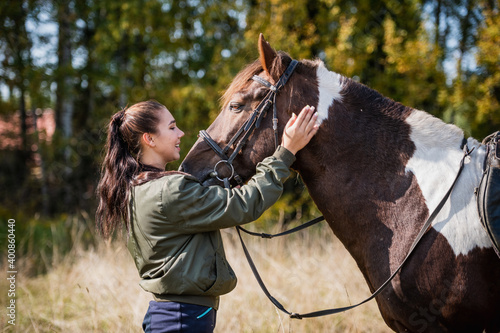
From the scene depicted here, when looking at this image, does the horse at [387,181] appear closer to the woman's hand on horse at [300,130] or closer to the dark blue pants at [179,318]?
the woman's hand on horse at [300,130]

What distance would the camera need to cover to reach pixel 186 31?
36.9 ft

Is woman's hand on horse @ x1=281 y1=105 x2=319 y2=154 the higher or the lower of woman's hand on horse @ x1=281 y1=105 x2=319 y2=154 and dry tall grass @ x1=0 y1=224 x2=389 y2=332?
the higher

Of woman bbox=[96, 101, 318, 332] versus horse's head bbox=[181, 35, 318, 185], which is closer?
woman bbox=[96, 101, 318, 332]

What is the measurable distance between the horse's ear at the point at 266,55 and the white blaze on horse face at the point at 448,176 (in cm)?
84

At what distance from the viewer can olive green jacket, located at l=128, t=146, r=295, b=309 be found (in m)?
2.01

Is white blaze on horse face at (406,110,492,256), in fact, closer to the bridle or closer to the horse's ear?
the bridle

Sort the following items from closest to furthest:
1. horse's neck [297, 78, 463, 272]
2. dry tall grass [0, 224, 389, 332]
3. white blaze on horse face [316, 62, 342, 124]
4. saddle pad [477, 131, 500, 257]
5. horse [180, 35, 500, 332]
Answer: saddle pad [477, 131, 500, 257] < horse [180, 35, 500, 332] < horse's neck [297, 78, 463, 272] < white blaze on horse face [316, 62, 342, 124] < dry tall grass [0, 224, 389, 332]

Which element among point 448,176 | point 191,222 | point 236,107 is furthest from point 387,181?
point 191,222

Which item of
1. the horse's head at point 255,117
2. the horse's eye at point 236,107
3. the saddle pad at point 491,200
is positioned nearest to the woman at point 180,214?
the horse's head at point 255,117

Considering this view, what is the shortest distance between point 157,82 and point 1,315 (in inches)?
304

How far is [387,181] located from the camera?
2230 millimetres

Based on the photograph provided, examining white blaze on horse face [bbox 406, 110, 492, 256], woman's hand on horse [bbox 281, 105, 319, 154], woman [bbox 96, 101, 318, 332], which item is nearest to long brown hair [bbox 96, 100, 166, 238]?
woman [bbox 96, 101, 318, 332]

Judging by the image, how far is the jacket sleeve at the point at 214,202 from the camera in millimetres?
1997

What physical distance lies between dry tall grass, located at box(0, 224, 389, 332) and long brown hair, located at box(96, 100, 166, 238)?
5.87 ft
